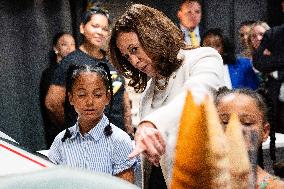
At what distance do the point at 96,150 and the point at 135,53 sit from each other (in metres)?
0.74

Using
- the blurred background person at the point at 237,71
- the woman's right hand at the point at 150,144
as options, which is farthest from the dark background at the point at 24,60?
the woman's right hand at the point at 150,144

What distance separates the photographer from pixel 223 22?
907cm

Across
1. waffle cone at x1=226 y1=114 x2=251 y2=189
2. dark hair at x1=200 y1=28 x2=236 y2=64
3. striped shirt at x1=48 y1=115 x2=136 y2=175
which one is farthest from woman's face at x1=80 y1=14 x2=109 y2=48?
waffle cone at x1=226 y1=114 x2=251 y2=189

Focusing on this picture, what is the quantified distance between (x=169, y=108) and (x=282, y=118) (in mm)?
2934

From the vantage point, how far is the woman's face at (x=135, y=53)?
186 centimetres

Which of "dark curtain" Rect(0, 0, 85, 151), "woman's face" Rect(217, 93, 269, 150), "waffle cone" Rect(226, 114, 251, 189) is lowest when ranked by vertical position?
"dark curtain" Rect(0, 0, 85, 151)

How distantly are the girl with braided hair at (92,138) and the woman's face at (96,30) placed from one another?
64 cm

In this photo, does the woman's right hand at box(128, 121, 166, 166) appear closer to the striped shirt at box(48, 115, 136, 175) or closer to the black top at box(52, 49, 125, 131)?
the striped shirt at box(48, 115, 136, 175)

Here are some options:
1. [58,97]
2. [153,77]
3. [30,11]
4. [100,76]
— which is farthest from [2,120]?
[153,77]

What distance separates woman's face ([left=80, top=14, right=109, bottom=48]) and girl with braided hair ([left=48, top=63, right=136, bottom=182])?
25.4 inches

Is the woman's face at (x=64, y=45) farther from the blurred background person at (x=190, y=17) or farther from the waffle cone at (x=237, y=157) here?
the waffle cone at (x=237, y=157)

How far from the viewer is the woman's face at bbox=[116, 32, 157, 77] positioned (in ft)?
6.10

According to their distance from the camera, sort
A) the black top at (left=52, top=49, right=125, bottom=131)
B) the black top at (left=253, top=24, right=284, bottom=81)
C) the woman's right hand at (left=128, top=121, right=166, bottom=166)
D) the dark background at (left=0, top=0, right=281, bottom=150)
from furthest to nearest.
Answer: the dark background at (left=0, top=0, right=281, bottom=150) → the black top at (left=253, top=24, right=284, bottom=81) → the black top at (left=52, top=49, right=125, bottom=131) → the woman's right hand at (left=128, top=121, right=166, bottom=166)

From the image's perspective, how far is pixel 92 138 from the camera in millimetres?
2553
